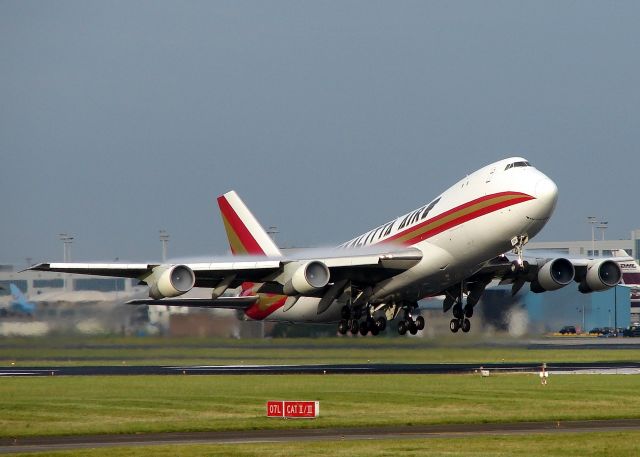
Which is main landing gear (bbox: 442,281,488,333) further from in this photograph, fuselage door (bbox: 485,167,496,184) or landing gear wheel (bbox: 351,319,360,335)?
fuselage door (bbox: 485,167,496,184)

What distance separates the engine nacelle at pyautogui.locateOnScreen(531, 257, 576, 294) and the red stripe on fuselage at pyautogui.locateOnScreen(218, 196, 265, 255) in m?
15.5

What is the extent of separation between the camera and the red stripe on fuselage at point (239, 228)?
64875 mm

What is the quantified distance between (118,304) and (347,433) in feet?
104

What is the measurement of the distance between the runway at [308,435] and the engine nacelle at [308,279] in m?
20.2

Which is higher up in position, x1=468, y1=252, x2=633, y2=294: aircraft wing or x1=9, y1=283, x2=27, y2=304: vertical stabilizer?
x1=468, y1=252, x2=633, y2=294: aircraft wing

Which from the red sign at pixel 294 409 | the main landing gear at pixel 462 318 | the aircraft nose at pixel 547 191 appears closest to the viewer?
the red sign at pixel 294 409

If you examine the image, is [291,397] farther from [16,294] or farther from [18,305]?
[16,294]

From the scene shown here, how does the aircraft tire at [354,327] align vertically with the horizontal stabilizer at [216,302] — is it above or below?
below

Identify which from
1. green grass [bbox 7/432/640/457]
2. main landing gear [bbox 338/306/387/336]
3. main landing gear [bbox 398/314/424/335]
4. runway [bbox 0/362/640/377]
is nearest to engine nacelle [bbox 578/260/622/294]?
runway [bbox 0/362/640/377]

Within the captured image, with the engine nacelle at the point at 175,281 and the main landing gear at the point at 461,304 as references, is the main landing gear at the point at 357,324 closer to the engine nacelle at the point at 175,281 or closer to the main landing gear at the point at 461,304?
the main landing gear at the point at 461,304

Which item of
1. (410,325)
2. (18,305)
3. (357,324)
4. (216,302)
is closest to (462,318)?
(410,325)

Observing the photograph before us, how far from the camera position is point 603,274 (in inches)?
2315

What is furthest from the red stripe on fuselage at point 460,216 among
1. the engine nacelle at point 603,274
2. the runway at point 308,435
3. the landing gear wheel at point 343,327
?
the runway at point 308,435

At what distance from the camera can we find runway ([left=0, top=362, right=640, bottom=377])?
181ft
